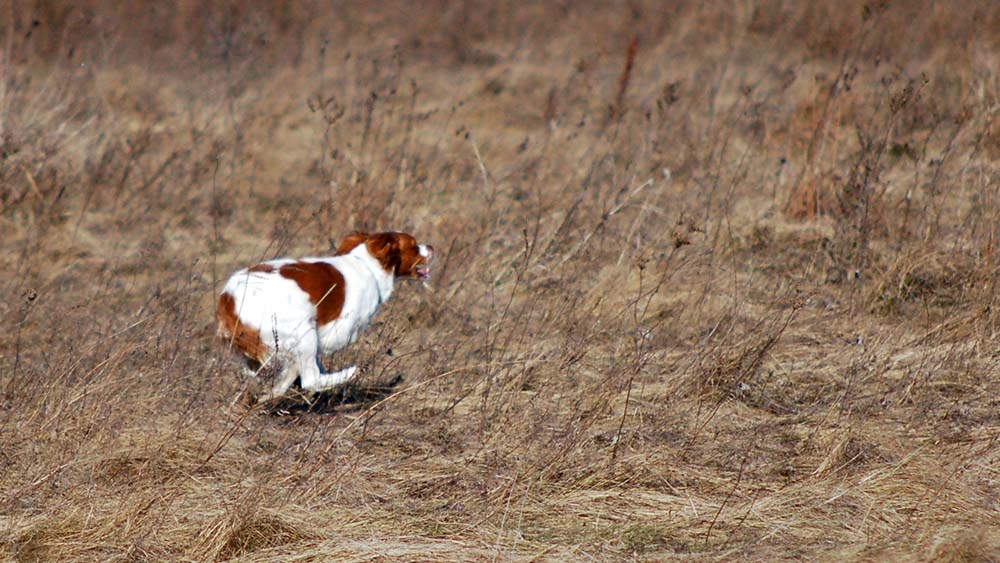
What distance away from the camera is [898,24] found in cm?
979

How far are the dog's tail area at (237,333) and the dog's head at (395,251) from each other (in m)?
0.81

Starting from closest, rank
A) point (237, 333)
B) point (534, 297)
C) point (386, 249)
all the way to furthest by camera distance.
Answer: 1. point (237, 333)
2. point (386, 249)
3. point (534, 297)

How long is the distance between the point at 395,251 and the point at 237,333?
3.27ft

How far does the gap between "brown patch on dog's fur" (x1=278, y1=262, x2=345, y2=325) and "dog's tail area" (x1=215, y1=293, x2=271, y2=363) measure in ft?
0.82

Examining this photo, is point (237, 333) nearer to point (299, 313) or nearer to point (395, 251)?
point (299, 313)

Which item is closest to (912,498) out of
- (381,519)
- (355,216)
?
(381,519)

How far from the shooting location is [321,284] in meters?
4.85

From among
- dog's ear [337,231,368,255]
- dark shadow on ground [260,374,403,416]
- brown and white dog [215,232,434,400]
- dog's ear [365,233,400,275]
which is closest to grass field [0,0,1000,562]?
dark shadow on ground [260,374,403,416]

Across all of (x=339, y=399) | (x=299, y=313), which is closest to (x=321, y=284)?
(x=299, y=313)

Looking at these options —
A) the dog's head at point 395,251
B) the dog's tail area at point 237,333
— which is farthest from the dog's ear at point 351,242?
the dog's tail area at point 237,333

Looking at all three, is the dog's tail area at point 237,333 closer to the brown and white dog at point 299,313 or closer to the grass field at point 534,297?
the brown and white dog at point 299,313

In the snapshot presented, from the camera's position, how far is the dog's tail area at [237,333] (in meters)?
4.62

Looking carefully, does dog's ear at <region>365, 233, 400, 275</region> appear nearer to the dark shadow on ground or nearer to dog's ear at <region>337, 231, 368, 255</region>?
dog's ear at <region>337, 231, 368, 255</region>

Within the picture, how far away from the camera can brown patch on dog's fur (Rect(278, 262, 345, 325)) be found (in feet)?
15.7
